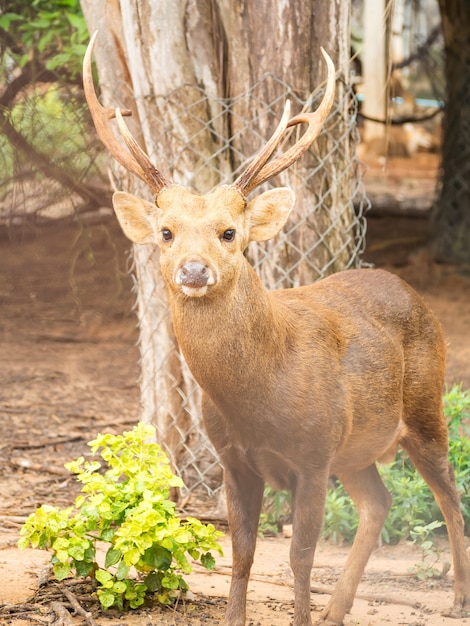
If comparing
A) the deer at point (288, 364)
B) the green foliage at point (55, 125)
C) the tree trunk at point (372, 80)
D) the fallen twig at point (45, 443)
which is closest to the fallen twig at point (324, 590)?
the deer at point (288, 364)

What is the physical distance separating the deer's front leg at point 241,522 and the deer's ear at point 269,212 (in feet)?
3.06

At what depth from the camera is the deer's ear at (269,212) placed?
150 inches

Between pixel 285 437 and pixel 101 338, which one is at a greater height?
pixel 285 437

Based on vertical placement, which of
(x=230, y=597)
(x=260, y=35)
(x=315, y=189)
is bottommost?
(x=230, y=597)

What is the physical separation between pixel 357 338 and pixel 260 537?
1648 mm

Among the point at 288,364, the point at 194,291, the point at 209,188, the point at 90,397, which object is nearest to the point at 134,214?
the point at 194,291

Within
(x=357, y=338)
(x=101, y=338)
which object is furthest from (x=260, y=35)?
(x=101, y=338)

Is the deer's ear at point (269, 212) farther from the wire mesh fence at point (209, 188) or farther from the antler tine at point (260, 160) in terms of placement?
the wire mesh fence at point (209, 188)

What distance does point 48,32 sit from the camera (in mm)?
7395

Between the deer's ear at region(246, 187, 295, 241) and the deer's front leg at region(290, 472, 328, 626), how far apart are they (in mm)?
961

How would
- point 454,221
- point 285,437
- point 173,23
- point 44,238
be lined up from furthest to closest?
point 454,221 → point 44,238 → point 173,23 → point 285,437

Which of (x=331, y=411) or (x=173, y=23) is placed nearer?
(x=331, y=411)

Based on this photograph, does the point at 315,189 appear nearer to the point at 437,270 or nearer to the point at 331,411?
the point at 331,411

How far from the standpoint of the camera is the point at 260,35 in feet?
17.2
